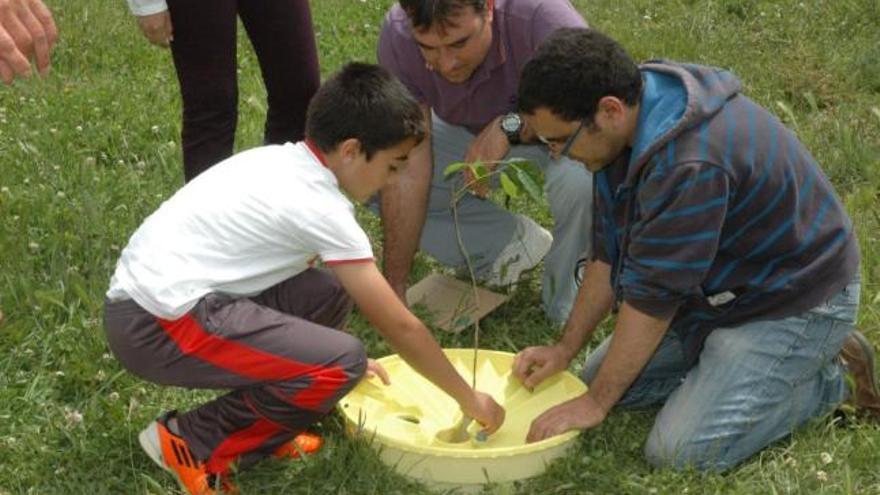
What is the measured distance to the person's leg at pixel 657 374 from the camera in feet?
12.5

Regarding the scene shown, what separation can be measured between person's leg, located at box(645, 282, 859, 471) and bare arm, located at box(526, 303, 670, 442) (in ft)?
0.58

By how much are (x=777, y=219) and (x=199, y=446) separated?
1.50 metres

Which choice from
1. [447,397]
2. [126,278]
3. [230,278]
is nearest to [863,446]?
[447,397]

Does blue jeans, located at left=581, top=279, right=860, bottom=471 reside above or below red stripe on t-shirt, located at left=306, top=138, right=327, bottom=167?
below

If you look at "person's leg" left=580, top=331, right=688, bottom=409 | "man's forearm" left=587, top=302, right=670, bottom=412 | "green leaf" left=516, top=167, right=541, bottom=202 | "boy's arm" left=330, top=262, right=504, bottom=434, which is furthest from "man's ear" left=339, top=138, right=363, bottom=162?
"person's leg" left=580, top=331, right=688, bottom=409

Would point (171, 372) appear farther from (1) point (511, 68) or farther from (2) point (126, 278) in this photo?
(1) point (511, 68)

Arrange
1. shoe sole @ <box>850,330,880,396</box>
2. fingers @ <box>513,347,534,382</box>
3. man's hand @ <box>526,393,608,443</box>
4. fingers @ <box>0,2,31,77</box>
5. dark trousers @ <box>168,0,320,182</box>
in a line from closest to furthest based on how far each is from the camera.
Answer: fingers @ <box>0,2,31,77</box> → man's hand @ <box>526,393,608,443</box> → shoe sole @ <box>850,330,880,396</box> → fingers @ <box>513,347,534,382</box> → dark trousers @ <box>168,0,320,182</box>

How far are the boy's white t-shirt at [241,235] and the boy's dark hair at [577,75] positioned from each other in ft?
1.74

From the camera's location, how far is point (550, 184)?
430cm

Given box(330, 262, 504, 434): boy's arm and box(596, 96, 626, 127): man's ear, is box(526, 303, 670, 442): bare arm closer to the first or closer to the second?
box(330, 262, 504, 434): boy's arm

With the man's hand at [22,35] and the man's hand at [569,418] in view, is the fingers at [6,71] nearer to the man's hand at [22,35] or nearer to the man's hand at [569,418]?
the man's hand at [22,35]

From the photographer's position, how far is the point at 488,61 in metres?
Answer: 4.13

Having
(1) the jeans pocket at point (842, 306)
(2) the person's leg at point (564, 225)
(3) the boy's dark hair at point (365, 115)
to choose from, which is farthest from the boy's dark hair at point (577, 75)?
(2) the person's leg at point (564, 225)

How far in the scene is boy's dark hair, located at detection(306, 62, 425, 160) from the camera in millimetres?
3191
